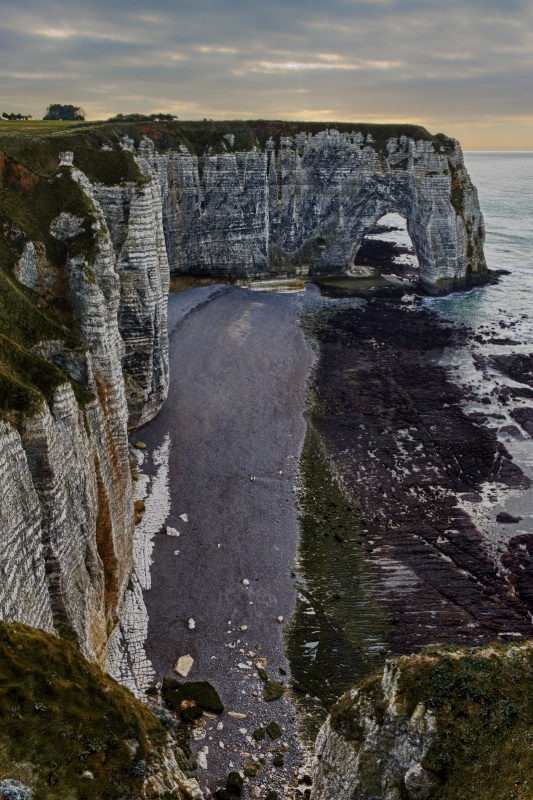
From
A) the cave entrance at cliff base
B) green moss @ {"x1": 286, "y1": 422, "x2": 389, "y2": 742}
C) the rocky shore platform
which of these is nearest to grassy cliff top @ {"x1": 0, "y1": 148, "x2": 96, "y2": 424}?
green moss @ {"x1": 286, "y1": 422, "x2": 389, "y2": 742}

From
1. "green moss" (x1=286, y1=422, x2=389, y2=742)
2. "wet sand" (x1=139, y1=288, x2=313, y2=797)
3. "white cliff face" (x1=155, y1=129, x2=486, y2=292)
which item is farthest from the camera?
"white cliff face" (x1=155, y1=129, x2=486, y2=292)

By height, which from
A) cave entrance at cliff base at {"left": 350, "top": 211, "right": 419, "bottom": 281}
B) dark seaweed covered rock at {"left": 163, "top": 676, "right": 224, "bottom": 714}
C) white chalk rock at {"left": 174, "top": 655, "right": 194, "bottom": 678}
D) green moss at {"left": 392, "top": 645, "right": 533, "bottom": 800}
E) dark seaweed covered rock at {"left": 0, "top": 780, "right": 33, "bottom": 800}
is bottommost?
dark seaweed covered rock at {"left": 163, "top": 676, "right": 224, "bottom": 714}

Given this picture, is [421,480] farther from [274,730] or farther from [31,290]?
[31,290]

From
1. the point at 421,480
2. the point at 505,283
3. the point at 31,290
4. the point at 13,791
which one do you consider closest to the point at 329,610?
the point at 421,480

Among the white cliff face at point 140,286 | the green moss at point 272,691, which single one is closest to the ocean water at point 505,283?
the white cliff face at point 140,286

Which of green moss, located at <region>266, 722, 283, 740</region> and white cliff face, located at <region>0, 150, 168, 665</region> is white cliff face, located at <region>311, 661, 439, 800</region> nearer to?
green moss, located at <region>266, 722, 283, 740</region>
